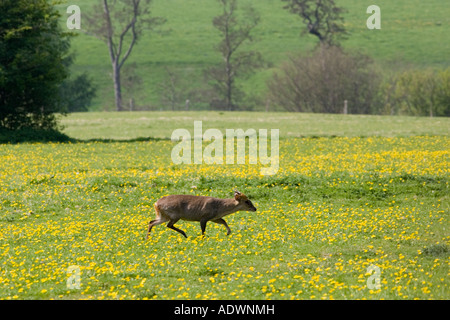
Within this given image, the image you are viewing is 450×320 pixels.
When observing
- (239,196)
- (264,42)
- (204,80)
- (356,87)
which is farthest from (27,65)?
(264,42)

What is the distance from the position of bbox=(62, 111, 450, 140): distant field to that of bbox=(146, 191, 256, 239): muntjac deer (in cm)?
2748

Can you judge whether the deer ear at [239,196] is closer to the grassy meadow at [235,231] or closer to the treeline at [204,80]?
the grassy meadow at [235,231]

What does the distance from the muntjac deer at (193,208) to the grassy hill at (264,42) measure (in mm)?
88970

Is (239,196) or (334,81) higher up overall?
(334,81)

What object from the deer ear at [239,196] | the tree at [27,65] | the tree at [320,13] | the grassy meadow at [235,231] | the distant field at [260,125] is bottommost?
the distant field at [260,125]

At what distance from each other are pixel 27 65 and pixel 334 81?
4975 centimetres

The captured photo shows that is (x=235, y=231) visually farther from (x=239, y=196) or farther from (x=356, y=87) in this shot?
(x=356, y=87)

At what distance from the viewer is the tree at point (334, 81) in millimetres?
80250

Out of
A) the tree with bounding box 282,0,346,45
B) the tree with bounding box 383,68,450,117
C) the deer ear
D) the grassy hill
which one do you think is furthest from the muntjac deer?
the grassy hill

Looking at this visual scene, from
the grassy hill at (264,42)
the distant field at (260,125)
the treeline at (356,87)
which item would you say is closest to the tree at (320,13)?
the treeline at (356,87)

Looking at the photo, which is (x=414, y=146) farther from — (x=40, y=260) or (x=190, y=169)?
(x=40, y=260)

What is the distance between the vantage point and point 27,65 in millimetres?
39094

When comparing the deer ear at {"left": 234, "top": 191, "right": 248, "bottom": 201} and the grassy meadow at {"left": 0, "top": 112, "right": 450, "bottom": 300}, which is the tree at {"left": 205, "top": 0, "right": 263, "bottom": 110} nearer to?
the grassy meadow at {"left": 0, "top": 112, "right": 450, "bottom": 300}
